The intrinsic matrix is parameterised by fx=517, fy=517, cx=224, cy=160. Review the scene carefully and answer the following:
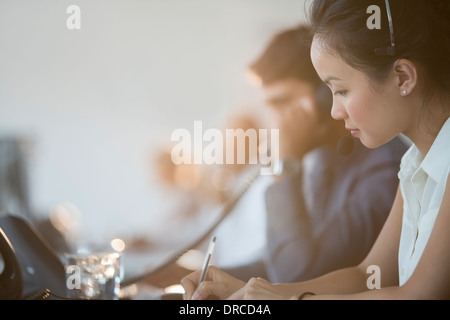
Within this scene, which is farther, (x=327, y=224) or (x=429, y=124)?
(x=327, y=224)

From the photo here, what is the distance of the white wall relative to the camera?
45.0 inches

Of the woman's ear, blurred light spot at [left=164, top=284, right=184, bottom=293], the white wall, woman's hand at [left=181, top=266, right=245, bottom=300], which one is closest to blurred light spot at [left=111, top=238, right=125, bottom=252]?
the white wall

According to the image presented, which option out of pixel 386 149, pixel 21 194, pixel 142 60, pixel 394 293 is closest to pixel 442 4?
pixel 386 149

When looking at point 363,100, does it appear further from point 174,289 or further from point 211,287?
point 174,289

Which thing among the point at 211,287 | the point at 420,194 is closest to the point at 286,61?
the point at 420,194

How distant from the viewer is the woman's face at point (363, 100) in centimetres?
87

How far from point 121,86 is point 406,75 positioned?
61 centimetres

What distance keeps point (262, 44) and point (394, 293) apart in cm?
64

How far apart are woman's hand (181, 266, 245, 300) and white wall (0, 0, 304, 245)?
303 mm

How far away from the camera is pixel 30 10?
3.73 feet

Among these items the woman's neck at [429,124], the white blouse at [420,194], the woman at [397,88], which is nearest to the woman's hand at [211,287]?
the woman at [397,88]

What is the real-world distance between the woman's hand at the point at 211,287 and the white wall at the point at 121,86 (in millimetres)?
303

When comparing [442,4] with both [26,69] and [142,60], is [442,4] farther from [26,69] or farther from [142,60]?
[26,69]

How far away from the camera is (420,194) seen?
0.91m
